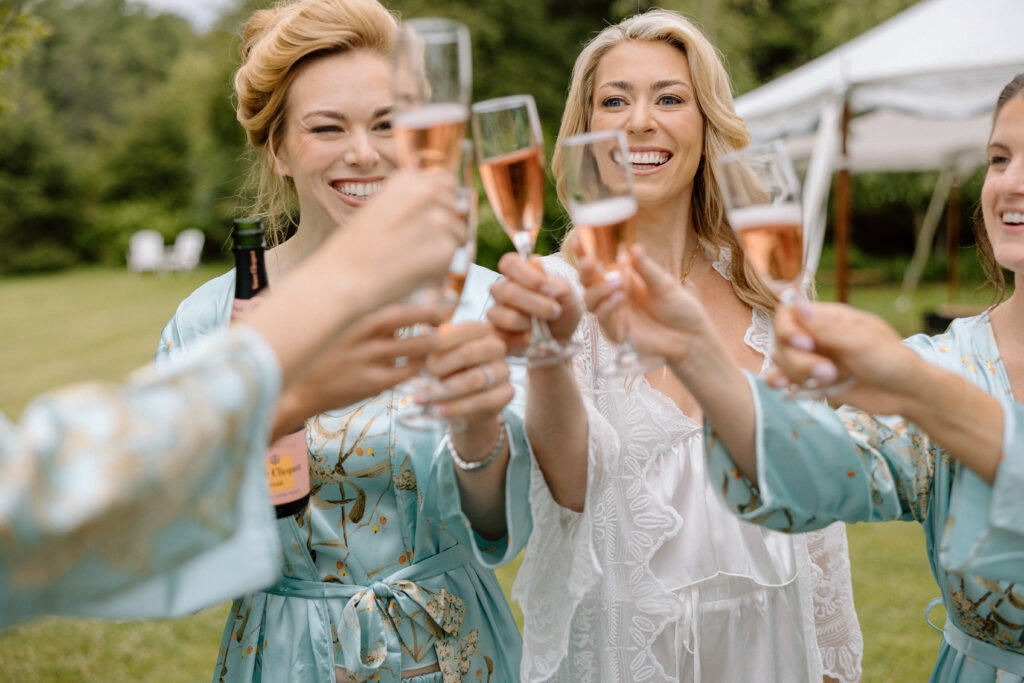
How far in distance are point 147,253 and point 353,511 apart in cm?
2903

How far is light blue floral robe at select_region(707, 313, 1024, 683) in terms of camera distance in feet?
5.14

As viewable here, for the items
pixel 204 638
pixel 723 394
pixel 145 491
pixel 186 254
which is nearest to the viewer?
pixel 145 491

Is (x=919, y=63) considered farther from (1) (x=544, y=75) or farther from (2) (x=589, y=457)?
(1) (x=544, y=75)

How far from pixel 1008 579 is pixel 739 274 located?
4.84 ft

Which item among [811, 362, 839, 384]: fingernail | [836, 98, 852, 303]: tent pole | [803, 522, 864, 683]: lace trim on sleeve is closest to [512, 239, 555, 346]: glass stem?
[811, 362, 839, 384]: fingernail

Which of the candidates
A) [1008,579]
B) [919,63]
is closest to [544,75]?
[919,63]

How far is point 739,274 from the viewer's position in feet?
9.52

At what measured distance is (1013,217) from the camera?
6.74ft

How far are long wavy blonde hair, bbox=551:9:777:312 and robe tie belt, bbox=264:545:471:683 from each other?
43.8 inches

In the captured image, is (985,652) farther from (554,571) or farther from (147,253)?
(147,253)

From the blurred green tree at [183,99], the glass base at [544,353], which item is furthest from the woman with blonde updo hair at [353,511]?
the blurred green tree at [183,99]

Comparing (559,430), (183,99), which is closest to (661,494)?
(559,430)

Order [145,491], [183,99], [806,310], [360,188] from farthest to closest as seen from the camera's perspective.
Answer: [183,99]
[360,188]
[806,310]
[145,491]

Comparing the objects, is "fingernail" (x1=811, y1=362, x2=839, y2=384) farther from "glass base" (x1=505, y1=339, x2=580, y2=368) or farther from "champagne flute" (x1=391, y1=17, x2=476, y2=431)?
"champagne flute" (x1=391, y1=17, x2=476, y2=431)
